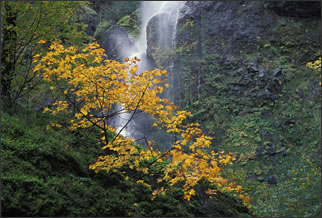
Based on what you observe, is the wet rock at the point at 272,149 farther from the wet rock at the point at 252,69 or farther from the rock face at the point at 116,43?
the rock face at the point at 116,43

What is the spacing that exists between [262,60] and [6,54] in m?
13.2

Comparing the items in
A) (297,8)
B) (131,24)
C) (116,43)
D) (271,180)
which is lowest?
(271,180)

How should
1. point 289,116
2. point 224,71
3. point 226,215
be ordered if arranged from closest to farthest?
point 226,215 < point 289,116 < point 224,71

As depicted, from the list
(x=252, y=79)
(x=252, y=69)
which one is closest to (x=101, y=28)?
(x=252, y=69)

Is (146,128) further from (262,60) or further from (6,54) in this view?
(6,54)

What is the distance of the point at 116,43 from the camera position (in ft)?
72.9

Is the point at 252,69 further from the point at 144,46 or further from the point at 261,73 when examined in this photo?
the point at 144,46

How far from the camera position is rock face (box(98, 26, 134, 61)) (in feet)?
70.3

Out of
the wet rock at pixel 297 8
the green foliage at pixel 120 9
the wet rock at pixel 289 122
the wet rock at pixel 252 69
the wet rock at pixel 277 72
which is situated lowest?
the wet rock at pixel 289 122

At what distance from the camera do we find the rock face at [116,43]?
70.3 feet

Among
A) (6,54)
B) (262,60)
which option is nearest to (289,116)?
(262,60)

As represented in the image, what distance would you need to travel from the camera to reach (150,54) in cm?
1892

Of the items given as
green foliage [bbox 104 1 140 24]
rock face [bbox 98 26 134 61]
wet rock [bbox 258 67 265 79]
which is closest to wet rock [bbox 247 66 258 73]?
wet rock [bbox 258 67 265 79]

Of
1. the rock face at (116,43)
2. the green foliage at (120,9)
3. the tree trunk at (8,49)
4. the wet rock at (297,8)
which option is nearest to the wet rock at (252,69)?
the wet rock at (297,8)
